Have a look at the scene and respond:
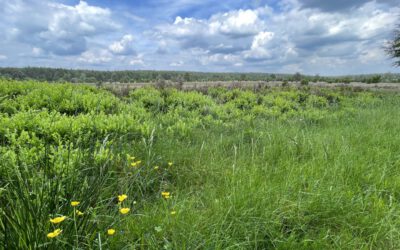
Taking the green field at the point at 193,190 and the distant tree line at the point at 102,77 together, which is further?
the distant tree line at the point at 102,77

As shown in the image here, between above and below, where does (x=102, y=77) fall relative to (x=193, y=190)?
above

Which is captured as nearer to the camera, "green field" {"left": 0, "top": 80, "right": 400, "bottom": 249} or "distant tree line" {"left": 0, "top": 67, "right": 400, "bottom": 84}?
"green field" {"left": 0, "top": 80, "right": 400, "bottom": 249}

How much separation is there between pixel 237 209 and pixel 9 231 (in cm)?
180

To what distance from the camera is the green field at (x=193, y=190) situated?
229 cm

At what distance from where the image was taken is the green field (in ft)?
7.51

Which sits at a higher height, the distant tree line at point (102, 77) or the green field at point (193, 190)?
the distant tree line at point (102, 77)

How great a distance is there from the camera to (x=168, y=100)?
935cm

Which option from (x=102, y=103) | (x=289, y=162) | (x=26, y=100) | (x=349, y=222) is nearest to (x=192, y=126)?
(x=102, y=103)

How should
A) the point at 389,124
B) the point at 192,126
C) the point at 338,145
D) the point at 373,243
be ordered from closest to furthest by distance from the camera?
the point at 373,243 < the point at 338,145 < the point at 192,126 < the point at 389,124

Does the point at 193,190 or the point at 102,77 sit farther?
the point at 102,77

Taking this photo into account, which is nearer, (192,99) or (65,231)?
(65,231)

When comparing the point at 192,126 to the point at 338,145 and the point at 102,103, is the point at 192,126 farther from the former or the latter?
the point at 338,145

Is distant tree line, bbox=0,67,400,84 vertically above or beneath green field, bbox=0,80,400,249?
above

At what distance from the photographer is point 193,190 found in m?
3.76
